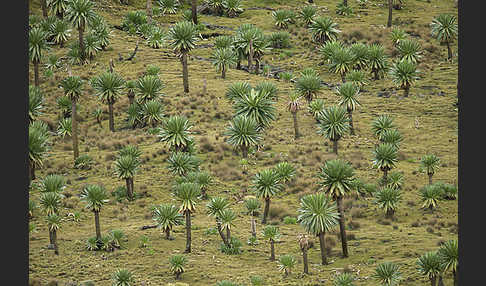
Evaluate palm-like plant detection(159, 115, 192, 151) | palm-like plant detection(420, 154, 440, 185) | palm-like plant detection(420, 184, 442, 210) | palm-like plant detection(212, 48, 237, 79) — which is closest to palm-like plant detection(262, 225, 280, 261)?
palm-like plant detection(420, 184, 442, 210)

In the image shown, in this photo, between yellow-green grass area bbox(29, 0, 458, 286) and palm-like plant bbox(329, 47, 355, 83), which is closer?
Answer: yellow-green grass area bbox(29, 0, 458, 286)

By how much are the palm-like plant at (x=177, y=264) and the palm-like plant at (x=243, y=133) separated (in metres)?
19.3

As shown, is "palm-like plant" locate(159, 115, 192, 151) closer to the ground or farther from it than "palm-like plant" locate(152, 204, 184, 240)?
farther from it

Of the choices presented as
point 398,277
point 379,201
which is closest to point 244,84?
point 379,201

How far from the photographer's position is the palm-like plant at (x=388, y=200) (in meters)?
58.5

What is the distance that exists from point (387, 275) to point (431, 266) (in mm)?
2773

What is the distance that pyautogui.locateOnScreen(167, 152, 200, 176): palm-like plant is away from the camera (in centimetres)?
6462

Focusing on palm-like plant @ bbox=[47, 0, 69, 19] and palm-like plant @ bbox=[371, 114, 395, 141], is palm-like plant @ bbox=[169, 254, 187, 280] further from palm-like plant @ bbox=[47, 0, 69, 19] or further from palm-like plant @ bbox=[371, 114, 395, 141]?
palm-like plant @ bbox=[47, 0, 69, 19]

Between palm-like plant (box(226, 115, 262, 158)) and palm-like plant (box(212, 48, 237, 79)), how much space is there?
1899 centimetres

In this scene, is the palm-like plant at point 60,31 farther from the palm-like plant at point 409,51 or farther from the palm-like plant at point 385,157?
the palm-like plant at point 385,157

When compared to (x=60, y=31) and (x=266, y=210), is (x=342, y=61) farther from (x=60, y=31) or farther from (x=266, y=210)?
(x=60, y=31)

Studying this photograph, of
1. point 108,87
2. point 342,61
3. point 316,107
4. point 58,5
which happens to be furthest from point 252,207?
point 58,5

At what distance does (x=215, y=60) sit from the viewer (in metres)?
87.9

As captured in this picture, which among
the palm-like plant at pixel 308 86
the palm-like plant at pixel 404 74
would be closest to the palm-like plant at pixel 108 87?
the palm-like plant at pixel 308 86
